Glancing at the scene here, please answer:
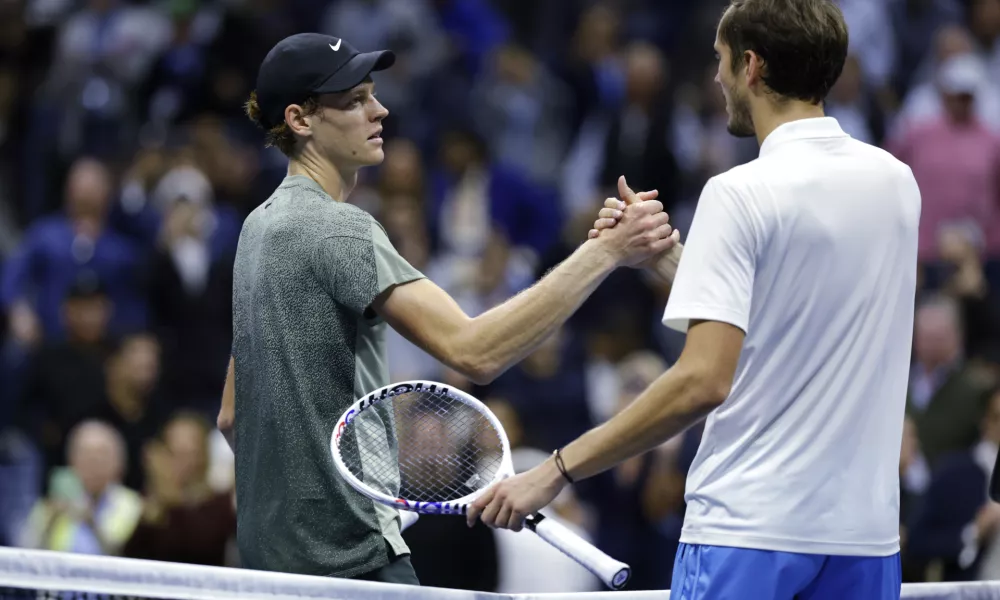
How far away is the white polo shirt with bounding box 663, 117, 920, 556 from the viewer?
319 centimetres

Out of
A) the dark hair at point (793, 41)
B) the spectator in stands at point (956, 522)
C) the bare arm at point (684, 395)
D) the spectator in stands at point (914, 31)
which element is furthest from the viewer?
the spectator in stands at point (914, 31)

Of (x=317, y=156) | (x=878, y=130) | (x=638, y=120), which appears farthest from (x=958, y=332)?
(x=317, y=156)

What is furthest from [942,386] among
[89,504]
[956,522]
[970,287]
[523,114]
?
[89,504]

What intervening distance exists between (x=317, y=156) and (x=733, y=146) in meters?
7.46

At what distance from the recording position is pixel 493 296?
10273 millimetres

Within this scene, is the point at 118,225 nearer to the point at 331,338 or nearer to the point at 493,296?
the point at 493,296

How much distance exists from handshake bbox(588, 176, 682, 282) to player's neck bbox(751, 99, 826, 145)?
530mm

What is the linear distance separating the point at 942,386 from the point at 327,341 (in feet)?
19.0

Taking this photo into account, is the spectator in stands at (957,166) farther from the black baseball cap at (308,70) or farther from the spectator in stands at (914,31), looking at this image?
the black baseball cap at (308,70)

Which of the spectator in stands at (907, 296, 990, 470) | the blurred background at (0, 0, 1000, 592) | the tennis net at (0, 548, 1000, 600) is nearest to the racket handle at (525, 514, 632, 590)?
the tennis net at (0, 548, 1000, 600)

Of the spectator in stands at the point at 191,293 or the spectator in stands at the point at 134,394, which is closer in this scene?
the spectator in stands at the point at 134,394

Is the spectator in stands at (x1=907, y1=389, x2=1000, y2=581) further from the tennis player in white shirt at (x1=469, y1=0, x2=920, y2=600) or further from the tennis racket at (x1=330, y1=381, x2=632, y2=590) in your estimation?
the tennis player in white shirt at (x1=469, y1=0, x2=920, y2=600)

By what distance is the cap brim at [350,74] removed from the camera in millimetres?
3984

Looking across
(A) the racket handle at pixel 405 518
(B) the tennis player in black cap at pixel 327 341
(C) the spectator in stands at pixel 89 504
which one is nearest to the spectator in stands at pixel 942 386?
(C) the spectator in stands at pixel 89 504
